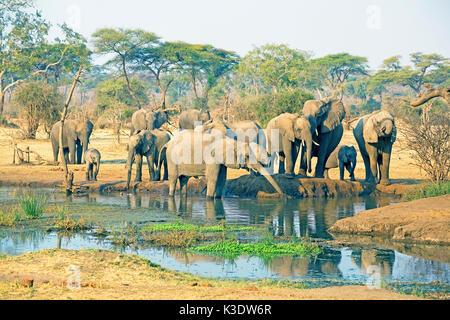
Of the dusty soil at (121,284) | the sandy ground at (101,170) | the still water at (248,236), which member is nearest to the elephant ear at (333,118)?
the sandy ground at (101,170)

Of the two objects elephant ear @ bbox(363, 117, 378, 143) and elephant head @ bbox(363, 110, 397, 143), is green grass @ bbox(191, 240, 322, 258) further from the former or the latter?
elephant ear @ bbox(363, 117, 378, 143)

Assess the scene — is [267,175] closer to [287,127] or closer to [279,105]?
[287,127]

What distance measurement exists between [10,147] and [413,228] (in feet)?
61.3

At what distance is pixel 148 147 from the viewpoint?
1689 cm

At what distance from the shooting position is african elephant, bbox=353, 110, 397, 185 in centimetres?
1689

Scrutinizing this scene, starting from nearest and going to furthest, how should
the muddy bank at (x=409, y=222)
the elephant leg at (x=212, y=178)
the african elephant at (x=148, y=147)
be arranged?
the muddy bank at (x=409, y=222), the elephant leg at (x=212, y=178), the african elephant at (x=148, y=147)

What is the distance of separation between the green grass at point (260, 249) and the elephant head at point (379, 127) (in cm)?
817

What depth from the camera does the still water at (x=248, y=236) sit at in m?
7.95

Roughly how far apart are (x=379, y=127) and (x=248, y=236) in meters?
7.68

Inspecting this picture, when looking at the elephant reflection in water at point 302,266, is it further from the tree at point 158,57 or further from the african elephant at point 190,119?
the tree at point 158,57

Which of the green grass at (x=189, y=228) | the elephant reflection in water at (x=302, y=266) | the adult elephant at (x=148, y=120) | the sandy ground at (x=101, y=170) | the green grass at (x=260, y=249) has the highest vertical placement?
the adult elephant at (x=148, y=120)

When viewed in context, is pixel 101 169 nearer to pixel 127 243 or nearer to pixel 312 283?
pixel 127 243

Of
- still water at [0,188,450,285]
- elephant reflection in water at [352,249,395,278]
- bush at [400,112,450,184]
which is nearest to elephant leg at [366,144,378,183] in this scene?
still water at [0,188,450,285]
